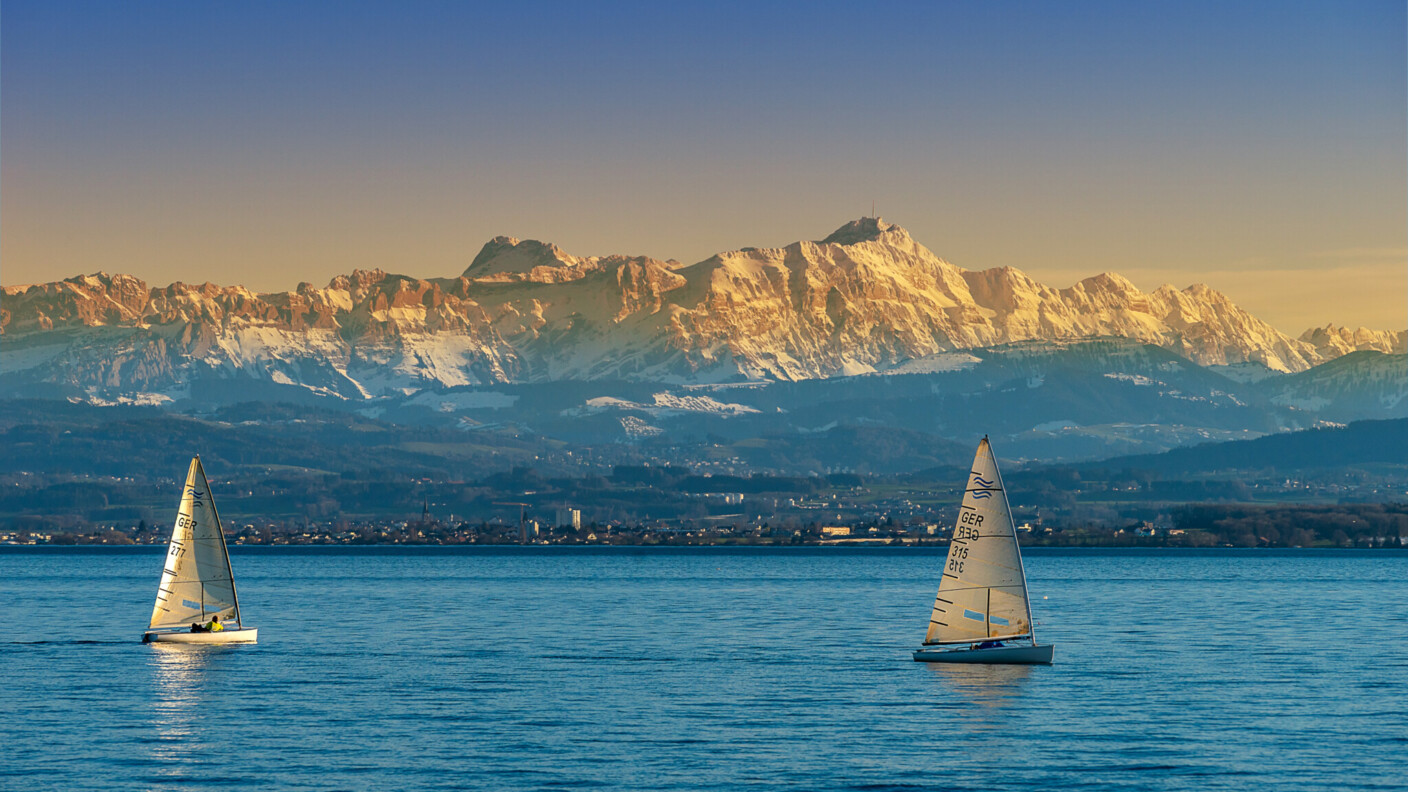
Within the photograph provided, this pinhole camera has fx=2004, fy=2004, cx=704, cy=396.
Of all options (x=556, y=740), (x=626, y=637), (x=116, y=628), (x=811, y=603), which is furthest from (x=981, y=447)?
(x=811, y=603)

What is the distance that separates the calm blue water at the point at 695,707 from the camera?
7000 centimetres

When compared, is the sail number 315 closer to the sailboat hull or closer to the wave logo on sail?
the wave logo on sail

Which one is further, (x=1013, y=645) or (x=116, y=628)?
(x=116, y=628)

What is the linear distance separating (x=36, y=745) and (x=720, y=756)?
2575cm

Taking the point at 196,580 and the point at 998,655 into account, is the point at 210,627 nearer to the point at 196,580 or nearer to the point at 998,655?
the point at 196,580

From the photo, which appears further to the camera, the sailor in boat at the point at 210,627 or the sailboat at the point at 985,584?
the sailor in boat at the point at 210,627

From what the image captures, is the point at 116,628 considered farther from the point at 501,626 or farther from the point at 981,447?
the point at 981,447

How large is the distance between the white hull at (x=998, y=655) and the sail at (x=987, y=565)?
Result: 1.31m

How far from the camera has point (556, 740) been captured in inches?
3041

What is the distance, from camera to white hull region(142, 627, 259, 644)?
115 meters

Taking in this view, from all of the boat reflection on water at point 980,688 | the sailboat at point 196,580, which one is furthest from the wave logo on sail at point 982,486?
the sailboat at point 196,580

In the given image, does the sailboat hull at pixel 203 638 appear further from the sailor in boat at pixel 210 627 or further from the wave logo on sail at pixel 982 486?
the wave logo on sail at pixel 982 486

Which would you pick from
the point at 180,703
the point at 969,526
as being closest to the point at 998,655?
the point at 969,526

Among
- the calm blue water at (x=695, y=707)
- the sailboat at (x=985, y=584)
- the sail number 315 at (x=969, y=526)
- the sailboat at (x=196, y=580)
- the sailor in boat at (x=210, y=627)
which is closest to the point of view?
the calm blue water at (x=695, y=707)
